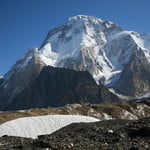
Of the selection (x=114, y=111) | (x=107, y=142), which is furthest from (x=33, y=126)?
(x=114, y=111)

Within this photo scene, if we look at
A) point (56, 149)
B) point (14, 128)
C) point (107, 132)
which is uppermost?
point (14, 128)

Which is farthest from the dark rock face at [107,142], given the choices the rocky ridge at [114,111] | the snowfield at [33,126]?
the rocky ridge at [114,111]

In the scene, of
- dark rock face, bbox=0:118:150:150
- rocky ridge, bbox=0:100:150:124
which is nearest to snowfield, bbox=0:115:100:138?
dark rock face, bbox=0:118:150:150

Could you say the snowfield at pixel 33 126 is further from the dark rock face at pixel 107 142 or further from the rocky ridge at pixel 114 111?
the rocky ridge at pixel 114 111

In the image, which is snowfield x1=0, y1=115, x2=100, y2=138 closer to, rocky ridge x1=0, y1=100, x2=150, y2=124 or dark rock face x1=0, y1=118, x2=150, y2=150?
dark rock face x1=0, y1=118, x2=150, y2=150

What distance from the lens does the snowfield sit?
Result: 55.4 meters

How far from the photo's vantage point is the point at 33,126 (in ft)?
193

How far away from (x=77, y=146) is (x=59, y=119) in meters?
38.6

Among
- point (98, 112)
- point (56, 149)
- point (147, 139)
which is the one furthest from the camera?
point (98, 112)

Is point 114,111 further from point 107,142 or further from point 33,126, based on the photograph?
point 107,142

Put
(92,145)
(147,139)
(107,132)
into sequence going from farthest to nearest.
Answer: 1. (107,132)
2. (147,139)
3. (92,145)

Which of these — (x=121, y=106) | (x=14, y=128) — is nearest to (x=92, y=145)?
(x=14, y=128)

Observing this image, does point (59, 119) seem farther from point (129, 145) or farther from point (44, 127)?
point (129, 145)

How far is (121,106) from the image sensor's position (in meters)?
171
